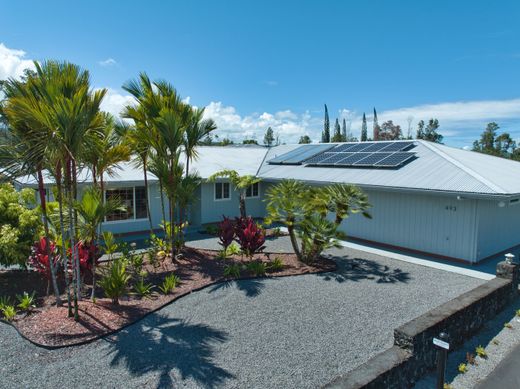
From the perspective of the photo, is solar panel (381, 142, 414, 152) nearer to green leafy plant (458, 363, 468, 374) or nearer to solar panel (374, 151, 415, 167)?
solar panel (374, 151, 415, 167)

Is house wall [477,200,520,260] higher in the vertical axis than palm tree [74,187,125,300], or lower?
lower

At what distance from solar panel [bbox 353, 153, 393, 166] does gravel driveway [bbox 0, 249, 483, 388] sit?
265 inches

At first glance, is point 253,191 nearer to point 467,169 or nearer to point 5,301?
point 467,169

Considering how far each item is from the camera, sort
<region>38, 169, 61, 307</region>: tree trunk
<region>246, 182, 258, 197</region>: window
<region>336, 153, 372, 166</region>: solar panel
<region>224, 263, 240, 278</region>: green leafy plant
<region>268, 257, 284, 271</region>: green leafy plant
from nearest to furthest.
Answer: <region>38, 169, 61, 307</region>: tree trunk, <region>224, 263, 240, 278</region>: green leafy plant, <region>268, 257, 284, 271</region>: green leafy plant, <region>336, 153, 372, 166</region>: solar panel, <region>246, 182, 258, 197</region>: window

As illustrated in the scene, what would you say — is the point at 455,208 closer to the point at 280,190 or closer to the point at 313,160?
the point at 280,190

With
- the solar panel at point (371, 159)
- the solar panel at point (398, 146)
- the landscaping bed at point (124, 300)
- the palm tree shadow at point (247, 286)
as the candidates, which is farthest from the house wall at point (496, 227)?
the palm tree shadow at point (247, 286)

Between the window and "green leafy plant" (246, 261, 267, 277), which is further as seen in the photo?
the window

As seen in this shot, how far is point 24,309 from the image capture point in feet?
22.3

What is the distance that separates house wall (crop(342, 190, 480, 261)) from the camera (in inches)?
423

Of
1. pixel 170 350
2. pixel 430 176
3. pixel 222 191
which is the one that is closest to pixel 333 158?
pixel 430 176

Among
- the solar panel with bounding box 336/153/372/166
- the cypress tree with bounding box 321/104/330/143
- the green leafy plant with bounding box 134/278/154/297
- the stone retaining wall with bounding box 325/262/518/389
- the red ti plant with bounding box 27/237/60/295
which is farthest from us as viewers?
the cypress tree with bounding box 321/104/330/143

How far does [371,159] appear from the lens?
49.0ft

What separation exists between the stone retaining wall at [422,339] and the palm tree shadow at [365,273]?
232 centimetres

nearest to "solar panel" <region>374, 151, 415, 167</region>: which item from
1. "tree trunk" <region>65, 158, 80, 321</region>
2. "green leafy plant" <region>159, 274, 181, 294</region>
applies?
"green leafy plant" <region>159, 274, 181, 294</region>
